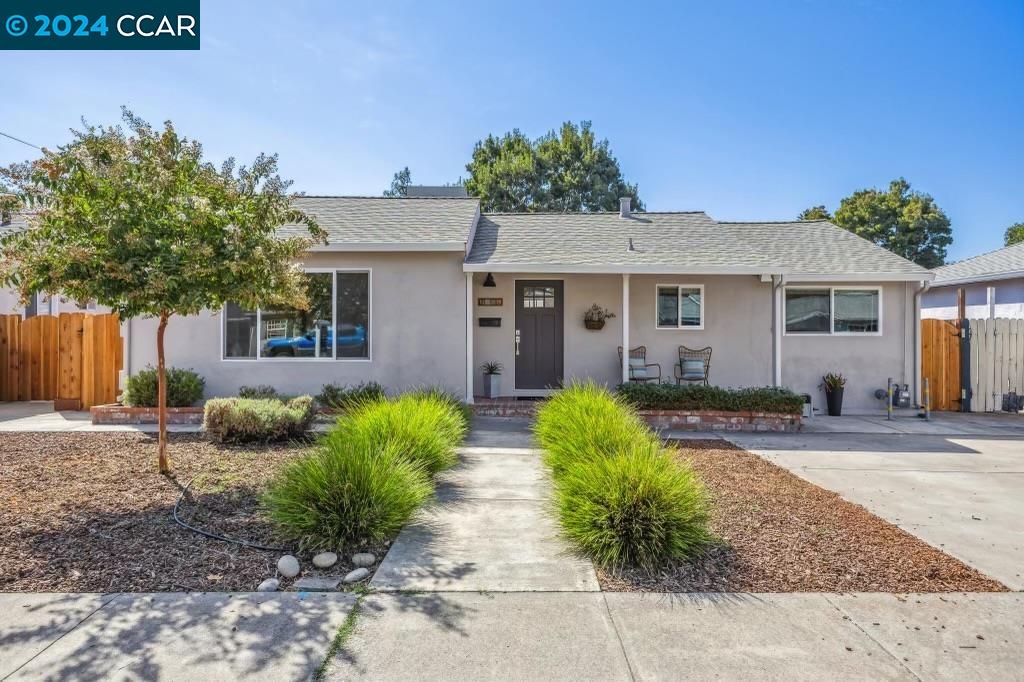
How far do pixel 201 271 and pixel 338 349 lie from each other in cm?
501

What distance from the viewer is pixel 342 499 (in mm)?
3912

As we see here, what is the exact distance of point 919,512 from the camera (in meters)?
4.82

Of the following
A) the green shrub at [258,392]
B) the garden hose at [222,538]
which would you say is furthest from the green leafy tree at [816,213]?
the garden hose at [222,538]

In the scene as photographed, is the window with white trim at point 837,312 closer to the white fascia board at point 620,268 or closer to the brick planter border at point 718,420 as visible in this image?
the white fascia board at point 620,268

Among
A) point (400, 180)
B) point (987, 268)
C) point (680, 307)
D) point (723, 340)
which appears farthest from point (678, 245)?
point (400, 180)

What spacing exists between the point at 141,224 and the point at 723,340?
31.4 feet

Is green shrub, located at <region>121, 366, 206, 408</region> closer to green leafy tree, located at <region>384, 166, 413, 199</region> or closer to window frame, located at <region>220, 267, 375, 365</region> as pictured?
window frame, located at <region>220, 267, 375, 365</region>

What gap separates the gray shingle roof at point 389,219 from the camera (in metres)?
9.67

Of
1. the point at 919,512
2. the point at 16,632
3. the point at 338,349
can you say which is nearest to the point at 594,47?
the point at 338,349

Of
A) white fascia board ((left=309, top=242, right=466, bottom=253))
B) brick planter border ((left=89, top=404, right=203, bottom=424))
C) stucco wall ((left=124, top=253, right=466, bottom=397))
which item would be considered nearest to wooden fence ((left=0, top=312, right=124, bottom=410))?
stucco wall ((left=124, top=253, right=466, bottom=397))

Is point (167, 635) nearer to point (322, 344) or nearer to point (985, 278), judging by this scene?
point (322, 344)

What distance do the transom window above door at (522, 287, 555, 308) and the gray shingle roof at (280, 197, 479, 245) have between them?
68.3 inches

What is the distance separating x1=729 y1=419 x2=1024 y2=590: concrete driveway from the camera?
411 centimetres

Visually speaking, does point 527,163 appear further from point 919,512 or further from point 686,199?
point 919,512
